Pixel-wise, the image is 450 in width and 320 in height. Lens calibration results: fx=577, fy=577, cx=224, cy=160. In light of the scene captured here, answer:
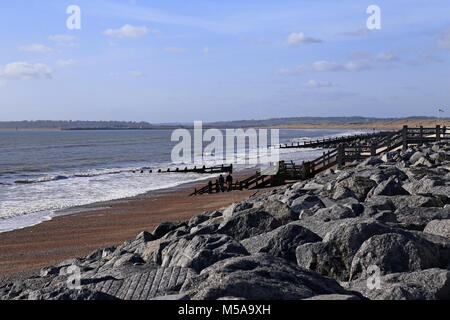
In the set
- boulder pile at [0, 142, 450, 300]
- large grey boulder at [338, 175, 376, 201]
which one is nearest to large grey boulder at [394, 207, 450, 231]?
boulder pile at [0, 142, 450, 300]

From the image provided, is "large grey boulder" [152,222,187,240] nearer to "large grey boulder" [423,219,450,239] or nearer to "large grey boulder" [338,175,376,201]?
"large grey boulder" [338,175,376,201]

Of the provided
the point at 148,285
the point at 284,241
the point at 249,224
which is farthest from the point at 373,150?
the point at 148,285

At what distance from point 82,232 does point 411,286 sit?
40.3 ft

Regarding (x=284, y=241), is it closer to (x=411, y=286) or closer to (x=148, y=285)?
(x=148, y=285)

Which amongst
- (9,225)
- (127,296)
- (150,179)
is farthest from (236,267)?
(150,179)

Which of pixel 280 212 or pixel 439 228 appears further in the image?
pixel 280 212

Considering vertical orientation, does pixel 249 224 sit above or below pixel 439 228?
below

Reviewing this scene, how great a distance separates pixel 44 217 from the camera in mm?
18875

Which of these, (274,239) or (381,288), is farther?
(274,239)

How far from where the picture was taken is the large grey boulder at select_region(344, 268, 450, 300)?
4.25 m

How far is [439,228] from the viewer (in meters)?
6.36

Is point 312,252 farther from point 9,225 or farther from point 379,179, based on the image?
point 9,225

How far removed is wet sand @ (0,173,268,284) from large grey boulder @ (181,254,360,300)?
257 inches
